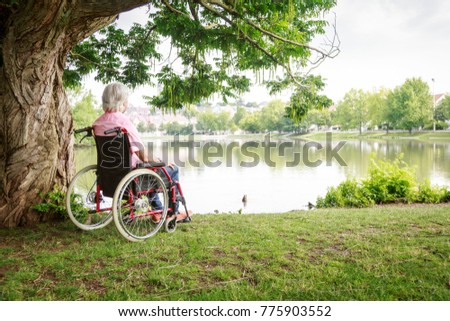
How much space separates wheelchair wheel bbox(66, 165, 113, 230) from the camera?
3415 millimetres

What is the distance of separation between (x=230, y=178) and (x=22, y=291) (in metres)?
13.0

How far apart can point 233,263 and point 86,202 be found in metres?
1.86

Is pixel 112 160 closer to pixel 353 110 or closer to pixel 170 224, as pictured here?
pixel 170 224

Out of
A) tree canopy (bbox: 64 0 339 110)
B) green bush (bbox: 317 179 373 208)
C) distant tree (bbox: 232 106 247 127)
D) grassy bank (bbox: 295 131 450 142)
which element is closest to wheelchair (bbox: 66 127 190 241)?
tree canopy (bbox: 64 0 339 110)

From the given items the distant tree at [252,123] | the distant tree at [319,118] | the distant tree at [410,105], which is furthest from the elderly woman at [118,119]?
the distant tree at [252,123]

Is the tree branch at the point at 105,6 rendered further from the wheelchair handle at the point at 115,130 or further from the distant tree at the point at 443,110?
the distant tree at the point at 443,110

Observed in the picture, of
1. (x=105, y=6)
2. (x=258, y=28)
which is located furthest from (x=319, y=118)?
(x=105, y=6)

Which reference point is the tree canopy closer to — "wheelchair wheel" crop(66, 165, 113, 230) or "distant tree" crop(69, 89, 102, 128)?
"wheelchair wheel" crop(66, 165, 113, 230)

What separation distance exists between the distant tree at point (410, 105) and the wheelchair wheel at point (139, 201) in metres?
40.8

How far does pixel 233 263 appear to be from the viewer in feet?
8.73

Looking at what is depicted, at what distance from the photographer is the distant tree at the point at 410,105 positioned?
38781 mm

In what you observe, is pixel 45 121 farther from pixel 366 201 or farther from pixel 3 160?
pixel 366 201
